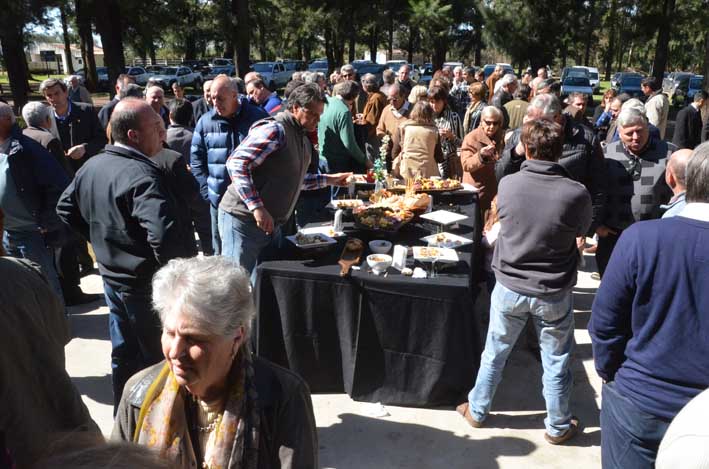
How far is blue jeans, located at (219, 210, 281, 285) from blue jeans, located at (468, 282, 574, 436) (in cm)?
152

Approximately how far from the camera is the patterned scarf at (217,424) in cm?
163

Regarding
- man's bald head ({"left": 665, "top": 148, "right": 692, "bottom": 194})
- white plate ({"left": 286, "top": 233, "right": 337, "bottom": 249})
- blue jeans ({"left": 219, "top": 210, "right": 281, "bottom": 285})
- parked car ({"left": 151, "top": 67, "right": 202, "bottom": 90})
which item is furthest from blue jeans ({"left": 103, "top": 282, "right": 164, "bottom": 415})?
parked car ({"left": 151, "top": 67, "right": 202, "bottom": 90})

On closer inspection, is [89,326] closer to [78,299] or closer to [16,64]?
[78,299]

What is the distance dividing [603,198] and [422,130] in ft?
6.14

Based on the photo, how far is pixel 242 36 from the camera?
67.3 ft

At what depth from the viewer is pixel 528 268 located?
9.30 feet

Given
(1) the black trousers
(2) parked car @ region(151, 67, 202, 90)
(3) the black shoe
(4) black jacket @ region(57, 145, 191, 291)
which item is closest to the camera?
(4) black jacket @ region(57, 145, 191, 291)

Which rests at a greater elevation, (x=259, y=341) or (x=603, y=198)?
(x=603, y=198)

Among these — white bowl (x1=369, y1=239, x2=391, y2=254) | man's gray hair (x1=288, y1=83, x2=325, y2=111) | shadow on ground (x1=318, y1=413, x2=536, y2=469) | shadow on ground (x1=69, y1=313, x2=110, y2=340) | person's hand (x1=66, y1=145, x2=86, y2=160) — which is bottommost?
shadow on ground (x1=318, y1=413, x2=536, y2=469)

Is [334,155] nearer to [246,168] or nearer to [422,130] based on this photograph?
[422,130]

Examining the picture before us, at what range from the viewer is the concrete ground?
3.04 meters

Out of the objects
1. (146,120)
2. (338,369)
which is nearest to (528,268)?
(338,369)

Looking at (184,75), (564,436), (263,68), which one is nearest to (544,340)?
(564,436)

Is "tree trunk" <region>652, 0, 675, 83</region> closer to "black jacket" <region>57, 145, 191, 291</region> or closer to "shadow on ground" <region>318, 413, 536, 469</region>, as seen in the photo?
"shadow on ground" <region>318, 413, 536, 469</region>
